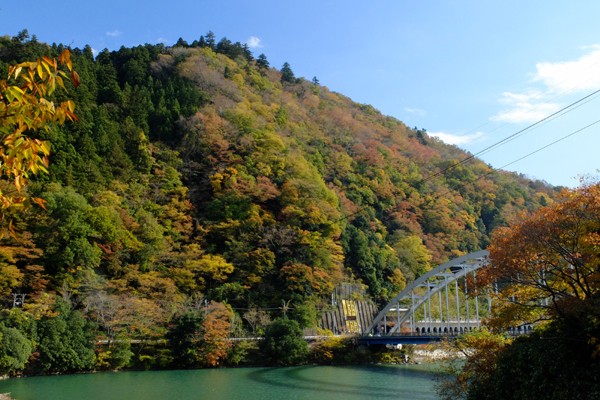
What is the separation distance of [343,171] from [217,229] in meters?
14.9

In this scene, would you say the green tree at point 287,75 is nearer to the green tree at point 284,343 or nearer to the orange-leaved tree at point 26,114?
the green tree at point 284,343

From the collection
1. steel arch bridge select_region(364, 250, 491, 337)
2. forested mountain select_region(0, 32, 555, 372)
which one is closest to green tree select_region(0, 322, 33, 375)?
forested mountain select_region(0, 32, 555, 372)

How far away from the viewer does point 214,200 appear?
35.9 metres

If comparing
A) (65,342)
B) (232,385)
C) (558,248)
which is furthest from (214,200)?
(558,248)

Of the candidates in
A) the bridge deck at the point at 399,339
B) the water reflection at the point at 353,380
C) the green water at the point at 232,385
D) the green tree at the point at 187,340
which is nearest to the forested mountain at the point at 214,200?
the green tree at the point at 187,340

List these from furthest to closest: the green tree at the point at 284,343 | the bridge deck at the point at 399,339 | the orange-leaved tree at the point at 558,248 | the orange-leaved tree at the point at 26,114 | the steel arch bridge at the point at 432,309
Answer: the steel arch bridge at the point at 432,309 < the bridge deck at the point at 399,339 < the green tree at the point at 284,343 < the orange-leaved tree at the point at 558,248 < the orange-leaved tree at the point at 26,114

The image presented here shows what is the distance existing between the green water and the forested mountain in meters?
3.97

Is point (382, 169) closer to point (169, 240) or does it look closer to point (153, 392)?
point (169, 240)

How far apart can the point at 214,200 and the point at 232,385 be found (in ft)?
57.0

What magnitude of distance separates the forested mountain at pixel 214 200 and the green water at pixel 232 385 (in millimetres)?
3969

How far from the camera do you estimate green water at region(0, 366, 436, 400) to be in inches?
694

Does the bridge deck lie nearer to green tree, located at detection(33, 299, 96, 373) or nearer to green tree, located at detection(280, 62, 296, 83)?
green tree, located at detection(33, 299, 96, 373)

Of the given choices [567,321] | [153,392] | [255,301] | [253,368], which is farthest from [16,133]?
[255,301]

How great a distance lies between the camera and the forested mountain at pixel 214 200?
2630 centimetres
